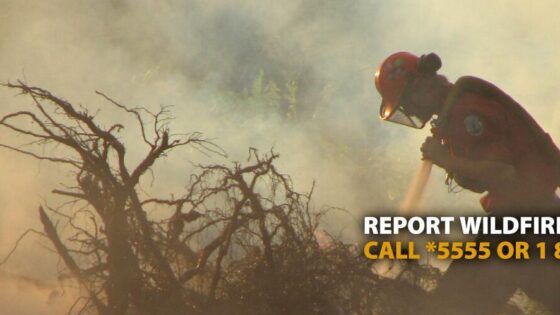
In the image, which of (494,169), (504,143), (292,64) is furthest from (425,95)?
(292,64)

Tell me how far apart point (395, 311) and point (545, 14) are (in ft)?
35.8

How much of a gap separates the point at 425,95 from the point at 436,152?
53 centimetres

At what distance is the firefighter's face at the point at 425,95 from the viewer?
5.21m

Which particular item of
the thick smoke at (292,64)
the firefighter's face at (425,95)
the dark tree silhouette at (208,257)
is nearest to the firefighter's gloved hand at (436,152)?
the firefighter's face at (425,95)

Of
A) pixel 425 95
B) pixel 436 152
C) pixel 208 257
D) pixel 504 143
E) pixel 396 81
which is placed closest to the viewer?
pixel 504 143

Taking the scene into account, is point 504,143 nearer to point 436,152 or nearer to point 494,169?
point 494,169

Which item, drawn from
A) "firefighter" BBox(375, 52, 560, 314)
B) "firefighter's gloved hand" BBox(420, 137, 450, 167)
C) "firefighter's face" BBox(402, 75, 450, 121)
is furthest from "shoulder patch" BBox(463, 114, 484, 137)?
"firefighter's face" BBox(402, 75, 450, 121)

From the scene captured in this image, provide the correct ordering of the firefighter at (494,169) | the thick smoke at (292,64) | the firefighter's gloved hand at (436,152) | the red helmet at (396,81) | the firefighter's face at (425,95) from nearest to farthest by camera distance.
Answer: the firefighter at (494,169) → the firefighter's gloved hand at (436,152) → the firefighter's face at (425,95) → the red helmet at (396,81) → the thick smoke at (292,64)

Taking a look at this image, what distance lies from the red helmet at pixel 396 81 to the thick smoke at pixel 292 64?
21.3ft

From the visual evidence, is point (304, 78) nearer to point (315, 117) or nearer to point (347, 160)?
point (315, 117)

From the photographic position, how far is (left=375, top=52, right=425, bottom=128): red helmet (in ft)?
17.8

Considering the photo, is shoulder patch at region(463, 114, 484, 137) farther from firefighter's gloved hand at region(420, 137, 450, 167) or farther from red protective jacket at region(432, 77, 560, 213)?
firefighter's gloved hand at region(420, 137, 450, 167)

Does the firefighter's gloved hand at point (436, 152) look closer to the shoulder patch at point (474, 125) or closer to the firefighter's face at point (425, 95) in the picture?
the shoulder patch at point (474, 125)

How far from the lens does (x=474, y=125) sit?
15.6 feet
